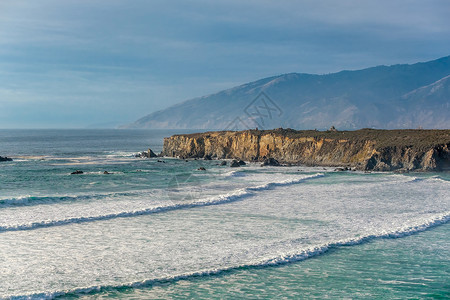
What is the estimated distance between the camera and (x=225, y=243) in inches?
631

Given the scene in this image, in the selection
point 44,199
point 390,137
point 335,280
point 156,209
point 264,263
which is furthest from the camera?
point 390,137

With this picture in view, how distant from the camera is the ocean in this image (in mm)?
11711

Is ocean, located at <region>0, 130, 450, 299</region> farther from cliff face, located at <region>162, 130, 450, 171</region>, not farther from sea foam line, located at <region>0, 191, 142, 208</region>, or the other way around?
cliff face, located at <region>162, 130, 450, 171</region>

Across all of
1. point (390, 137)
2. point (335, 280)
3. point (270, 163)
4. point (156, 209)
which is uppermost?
point (390, 137)

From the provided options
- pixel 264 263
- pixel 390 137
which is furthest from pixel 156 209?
pixel 390 137

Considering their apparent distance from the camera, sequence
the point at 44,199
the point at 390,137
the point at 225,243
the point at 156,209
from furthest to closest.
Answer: the point at 390,137 < the point at 44,199 < the point at 156,209 < the point at 225,243

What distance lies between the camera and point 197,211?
22.7m

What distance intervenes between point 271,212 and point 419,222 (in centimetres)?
663

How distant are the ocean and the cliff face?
13.1 metres

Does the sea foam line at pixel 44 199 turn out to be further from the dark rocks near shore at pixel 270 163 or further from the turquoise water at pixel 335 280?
the dark rocks near shore at pixel 270 163

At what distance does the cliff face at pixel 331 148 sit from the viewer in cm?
4372

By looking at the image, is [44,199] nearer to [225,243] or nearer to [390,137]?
[225,243]

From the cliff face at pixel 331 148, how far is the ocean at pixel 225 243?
13.1 meters

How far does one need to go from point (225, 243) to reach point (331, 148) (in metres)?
38.7
